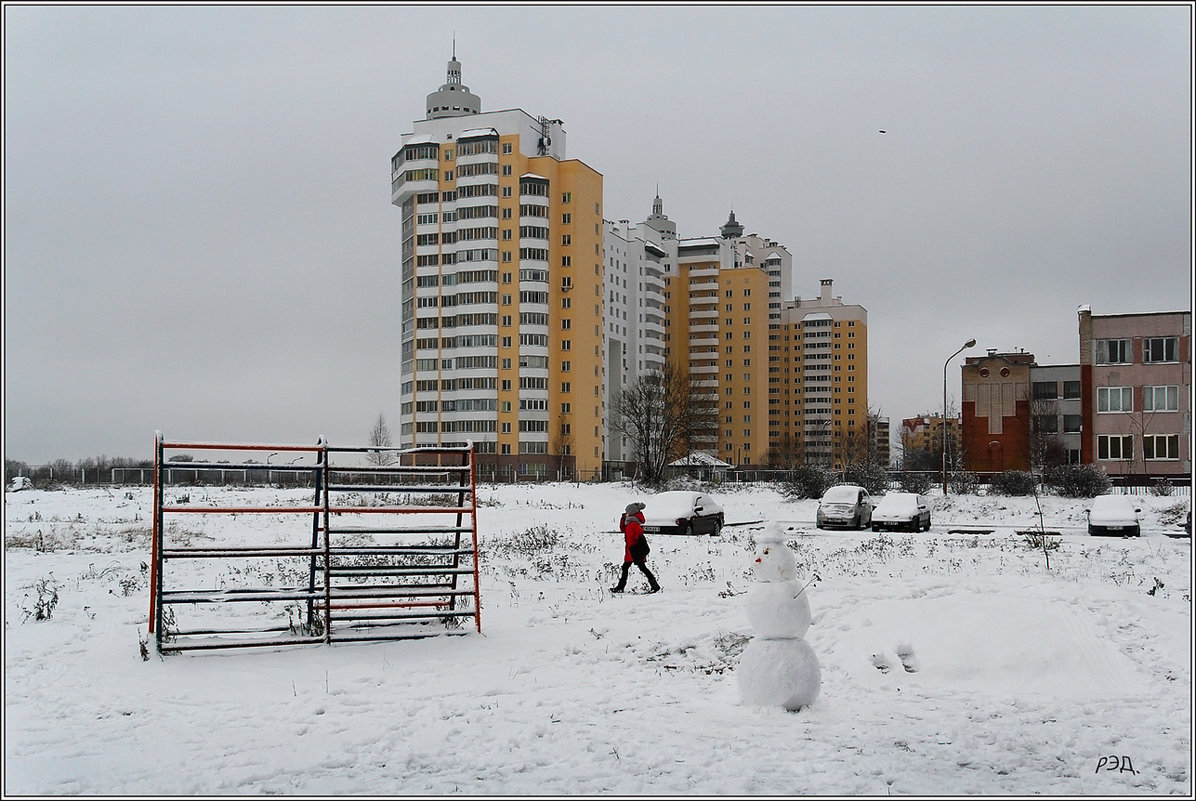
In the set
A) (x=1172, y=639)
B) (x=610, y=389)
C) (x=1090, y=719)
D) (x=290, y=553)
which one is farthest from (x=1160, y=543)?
(x=610, y=389)

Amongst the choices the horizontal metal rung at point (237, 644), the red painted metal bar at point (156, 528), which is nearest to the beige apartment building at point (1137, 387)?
the horizontal metal rung at point (237, 644)

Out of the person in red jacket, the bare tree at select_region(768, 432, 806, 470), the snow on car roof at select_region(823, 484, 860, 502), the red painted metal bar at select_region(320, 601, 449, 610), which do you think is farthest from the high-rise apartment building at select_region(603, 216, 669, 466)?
the red painted metal bar at select_region(320, 601, 449, 610)

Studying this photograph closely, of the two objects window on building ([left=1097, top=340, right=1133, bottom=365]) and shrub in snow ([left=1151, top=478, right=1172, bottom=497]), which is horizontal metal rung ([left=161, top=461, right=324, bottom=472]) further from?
window on building ([left=1097, top=340, right=1133, bottom=365])

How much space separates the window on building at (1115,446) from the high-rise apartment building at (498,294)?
45.5 m

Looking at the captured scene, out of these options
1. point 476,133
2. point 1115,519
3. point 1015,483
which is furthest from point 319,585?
point 476,133

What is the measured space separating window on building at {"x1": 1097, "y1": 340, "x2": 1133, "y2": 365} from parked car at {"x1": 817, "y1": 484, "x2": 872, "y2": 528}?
33.4 meters

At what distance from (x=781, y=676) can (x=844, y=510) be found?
1016 inches

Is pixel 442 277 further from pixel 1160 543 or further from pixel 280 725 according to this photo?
pixel 280 725

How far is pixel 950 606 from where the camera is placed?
A: 491 inches

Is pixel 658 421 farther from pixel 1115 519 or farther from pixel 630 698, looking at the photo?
pixel 630 698

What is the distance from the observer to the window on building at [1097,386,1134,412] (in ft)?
196

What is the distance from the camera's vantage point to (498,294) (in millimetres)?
92938

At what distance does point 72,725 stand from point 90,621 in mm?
5166

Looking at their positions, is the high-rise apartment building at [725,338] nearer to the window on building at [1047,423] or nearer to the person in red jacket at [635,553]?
the window on building at [1047,423]
